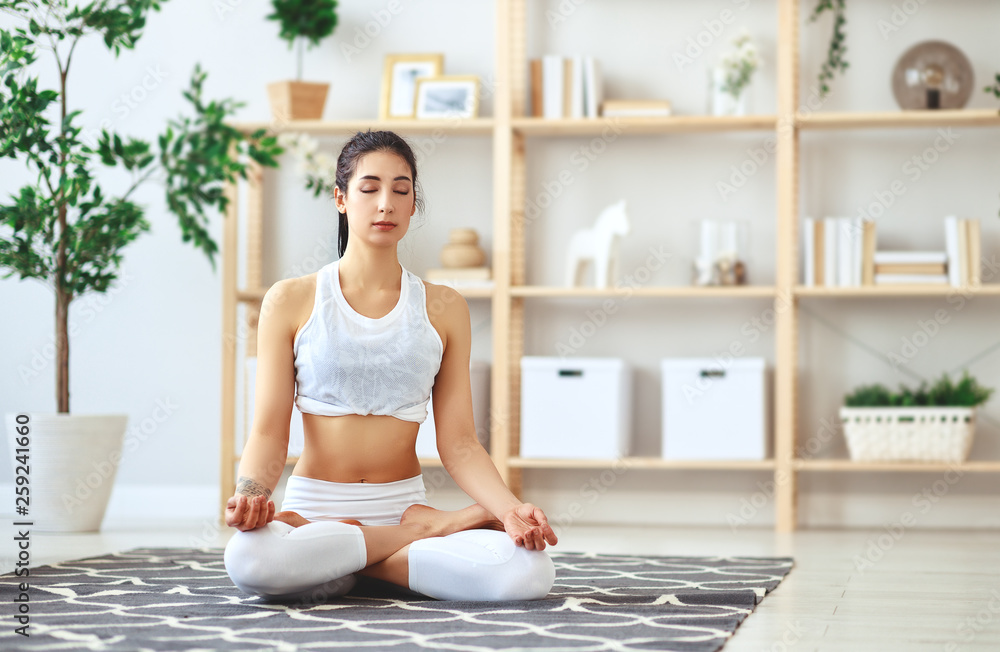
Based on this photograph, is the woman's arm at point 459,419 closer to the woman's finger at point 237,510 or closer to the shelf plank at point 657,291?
the woman's finger at point 237,510

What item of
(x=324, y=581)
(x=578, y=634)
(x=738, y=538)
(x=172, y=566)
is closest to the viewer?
(x=578, y=634)

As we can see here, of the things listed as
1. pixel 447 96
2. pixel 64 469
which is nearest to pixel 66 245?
pixel 64 469

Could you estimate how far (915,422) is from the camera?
3404mm

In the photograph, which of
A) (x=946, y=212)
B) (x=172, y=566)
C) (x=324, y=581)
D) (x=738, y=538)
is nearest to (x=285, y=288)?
(x=324, y=581)

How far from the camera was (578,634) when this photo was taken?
1584 millimetres

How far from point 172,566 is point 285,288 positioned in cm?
80

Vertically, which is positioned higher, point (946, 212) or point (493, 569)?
point (946, 212)

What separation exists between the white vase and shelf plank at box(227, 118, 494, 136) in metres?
0.73

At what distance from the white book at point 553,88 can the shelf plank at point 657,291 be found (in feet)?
1.88

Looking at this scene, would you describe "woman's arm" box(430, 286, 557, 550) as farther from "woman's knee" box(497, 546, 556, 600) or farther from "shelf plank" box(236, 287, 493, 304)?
"shelf plank" box(236, 287, 493, 304)

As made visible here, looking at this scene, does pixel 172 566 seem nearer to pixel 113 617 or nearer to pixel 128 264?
pixel 113 617

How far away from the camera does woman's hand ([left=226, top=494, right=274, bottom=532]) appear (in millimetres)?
1694

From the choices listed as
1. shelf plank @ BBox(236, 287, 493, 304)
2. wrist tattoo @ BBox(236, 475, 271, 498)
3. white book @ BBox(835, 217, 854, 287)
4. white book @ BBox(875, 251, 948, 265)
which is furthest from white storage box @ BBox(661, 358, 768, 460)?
wrist tattoo @ BBox(236, 475, 271, 498)

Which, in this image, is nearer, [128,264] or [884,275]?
[884,275]
